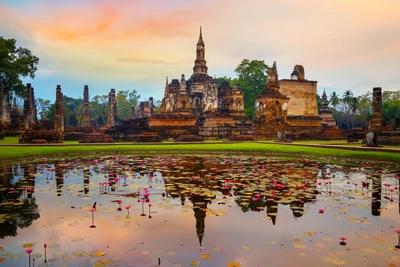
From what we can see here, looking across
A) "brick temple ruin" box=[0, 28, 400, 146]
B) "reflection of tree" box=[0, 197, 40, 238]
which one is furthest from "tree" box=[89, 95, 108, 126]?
"reflection of tree" box=[0, 197, 40, 238]

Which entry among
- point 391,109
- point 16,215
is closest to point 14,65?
point 16,215

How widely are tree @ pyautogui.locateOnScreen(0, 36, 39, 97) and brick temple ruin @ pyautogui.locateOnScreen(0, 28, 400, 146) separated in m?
1.97

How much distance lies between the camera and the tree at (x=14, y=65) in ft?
128

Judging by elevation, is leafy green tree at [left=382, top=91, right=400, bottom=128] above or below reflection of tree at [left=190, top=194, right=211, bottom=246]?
above

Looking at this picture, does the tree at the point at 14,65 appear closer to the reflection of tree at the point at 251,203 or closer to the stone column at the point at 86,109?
the stone column at the point at 86,109

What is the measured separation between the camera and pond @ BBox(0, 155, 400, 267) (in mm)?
4008

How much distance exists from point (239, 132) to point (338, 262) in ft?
97.7

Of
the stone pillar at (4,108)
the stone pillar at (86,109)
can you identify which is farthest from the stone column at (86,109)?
the stone pillar at (4,108)

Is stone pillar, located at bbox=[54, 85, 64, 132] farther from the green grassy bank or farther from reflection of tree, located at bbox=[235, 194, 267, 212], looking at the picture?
reflection of tree, located at bbox=[235, 194, 267, 212]

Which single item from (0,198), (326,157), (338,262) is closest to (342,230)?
(338,262)

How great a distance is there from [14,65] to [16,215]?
41.5 m

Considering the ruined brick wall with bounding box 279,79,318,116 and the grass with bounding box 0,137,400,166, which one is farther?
the ruined brick wall with bounding box 279,79,318,116

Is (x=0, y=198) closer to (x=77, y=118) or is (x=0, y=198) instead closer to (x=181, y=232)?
(x=181, y=232)

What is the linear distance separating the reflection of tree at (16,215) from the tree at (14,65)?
3835 cm
